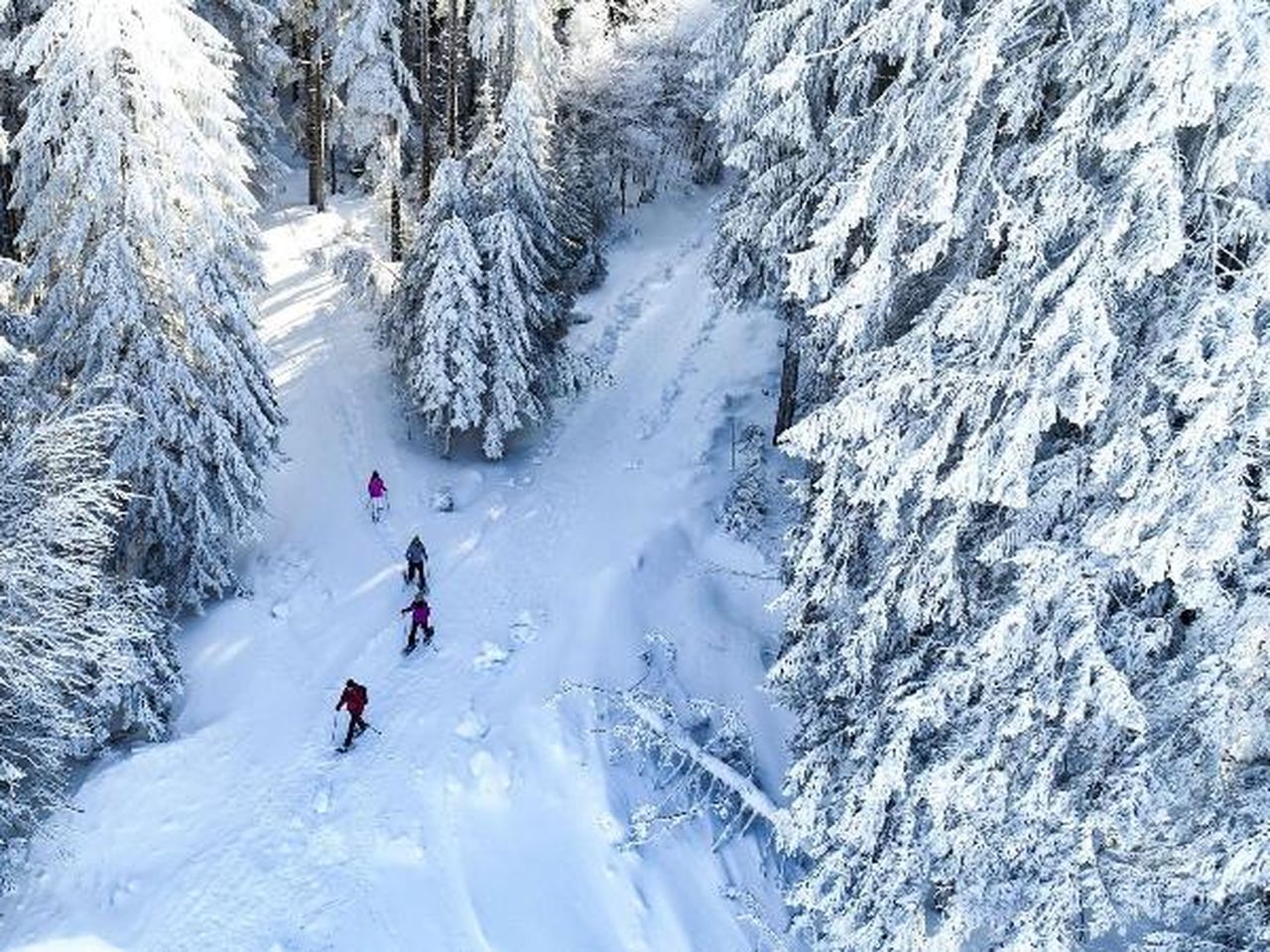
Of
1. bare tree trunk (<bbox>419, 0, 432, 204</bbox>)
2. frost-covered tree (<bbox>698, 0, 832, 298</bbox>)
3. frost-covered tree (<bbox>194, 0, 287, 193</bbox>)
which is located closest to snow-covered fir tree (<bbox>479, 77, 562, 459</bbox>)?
bare tree trunk (<bbox>419, 0, 432, 204</bbox>)

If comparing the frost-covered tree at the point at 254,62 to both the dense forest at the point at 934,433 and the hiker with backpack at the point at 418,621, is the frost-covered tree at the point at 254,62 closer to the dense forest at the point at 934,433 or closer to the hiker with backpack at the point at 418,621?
the dense forest at the point at 934,433

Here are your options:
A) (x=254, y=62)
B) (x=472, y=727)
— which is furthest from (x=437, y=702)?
(x=254, y=62)

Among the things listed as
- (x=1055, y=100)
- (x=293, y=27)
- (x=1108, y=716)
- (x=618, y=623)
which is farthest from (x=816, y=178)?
(x=293, y=27)

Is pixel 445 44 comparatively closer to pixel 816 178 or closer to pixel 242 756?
pixel 816 178

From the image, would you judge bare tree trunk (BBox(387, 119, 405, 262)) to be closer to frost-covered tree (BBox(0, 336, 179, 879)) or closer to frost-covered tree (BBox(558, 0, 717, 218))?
frost-covered tree (BBox(558, 0, 717, 218))

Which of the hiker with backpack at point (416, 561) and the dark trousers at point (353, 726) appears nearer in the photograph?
the dark trousers at point (353, 726)

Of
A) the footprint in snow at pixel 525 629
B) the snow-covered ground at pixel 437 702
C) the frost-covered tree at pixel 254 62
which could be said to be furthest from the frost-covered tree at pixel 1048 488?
the frost-covered tree at pixel 254 62

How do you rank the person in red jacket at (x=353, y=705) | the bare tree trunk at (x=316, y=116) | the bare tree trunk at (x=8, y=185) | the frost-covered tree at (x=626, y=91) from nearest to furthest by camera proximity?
the person in red jacket at (x=353, y=705) < the bare tree trunk at (x=8, y=185) < the bare tree trunk at (x=316, y=116) < the frost-covered tree at (x=626, y=91)
